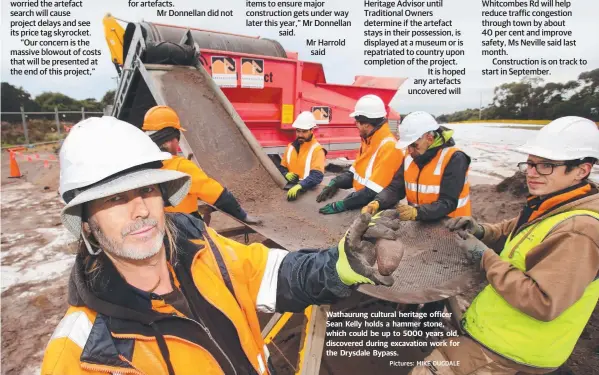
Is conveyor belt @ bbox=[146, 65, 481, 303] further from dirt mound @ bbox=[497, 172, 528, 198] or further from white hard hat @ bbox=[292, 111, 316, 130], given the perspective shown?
dirt mound @ bbox=[497, 172, 528, 198]

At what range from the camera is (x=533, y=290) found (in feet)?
4.91

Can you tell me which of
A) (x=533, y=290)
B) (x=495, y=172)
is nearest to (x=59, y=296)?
(x=533, y=290)

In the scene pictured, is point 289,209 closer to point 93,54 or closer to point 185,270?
point 185,270

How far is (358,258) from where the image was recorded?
1311 millimetres

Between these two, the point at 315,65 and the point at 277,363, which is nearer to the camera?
the point at 277,363

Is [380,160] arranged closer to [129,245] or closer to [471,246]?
[471,246]

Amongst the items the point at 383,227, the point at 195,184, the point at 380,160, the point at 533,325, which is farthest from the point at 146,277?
the point at 380,160

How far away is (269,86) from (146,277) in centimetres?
514

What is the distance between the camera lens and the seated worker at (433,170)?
2664mm

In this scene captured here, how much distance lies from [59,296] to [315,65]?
18.6 feet

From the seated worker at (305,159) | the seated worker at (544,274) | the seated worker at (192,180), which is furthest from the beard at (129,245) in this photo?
the seated worker at (305,159)

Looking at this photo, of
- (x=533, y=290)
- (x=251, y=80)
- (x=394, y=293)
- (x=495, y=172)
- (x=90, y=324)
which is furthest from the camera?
(x=495, y=172)

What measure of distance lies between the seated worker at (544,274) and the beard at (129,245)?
1474 mm

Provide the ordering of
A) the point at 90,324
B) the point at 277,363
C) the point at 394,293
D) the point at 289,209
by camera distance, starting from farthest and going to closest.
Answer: the point at 289,209 → the point at 277,363 → the point at 394,293 → the point at 90,324
